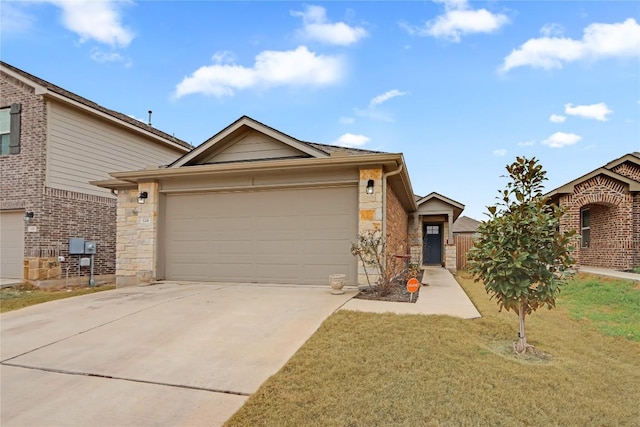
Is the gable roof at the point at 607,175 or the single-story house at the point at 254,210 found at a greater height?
the gable roof at the point at 607,175

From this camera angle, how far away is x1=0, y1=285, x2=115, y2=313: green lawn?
7.58 m

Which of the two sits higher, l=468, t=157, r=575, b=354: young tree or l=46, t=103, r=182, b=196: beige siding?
l=46, t=103, r=182, b=196: beige siding

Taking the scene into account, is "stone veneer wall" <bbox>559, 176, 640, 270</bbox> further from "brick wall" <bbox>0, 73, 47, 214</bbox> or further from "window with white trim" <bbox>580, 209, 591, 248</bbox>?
"brick wall" <bbox>0, 73, 47, 214</bbox>

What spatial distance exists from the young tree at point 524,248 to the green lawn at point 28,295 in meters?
8.73

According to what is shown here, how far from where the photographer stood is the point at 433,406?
292 cm

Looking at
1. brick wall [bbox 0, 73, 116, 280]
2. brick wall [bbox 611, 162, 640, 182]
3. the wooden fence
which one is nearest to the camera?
brick wall [bbox 0, 73, 116, 280]

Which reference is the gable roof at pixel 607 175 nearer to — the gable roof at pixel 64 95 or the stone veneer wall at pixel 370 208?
the stone veneer wall at pixel 370 208

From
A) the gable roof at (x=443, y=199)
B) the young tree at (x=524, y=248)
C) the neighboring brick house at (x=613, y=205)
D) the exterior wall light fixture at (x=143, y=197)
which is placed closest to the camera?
the young tree at (x=524, y=248)

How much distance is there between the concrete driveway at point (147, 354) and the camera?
3.13 m

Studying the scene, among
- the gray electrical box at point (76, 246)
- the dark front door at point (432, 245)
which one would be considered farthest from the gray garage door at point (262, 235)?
the dark front door at point (432, 245)

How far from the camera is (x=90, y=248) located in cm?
1240

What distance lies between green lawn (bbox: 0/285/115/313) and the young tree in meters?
8.73

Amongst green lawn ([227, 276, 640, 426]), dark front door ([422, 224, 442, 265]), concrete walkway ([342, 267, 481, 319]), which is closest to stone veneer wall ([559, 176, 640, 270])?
concrete walkway ([342, 267, 481, 319])

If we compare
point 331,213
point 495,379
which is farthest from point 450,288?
point 495,379
